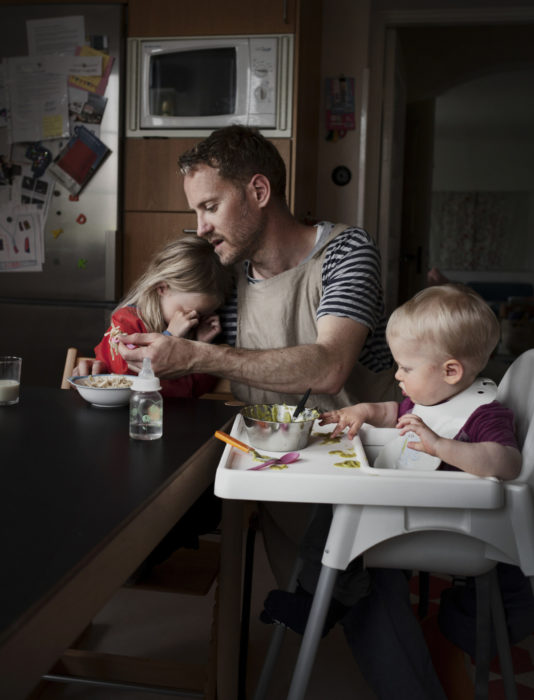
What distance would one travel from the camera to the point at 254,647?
187cm

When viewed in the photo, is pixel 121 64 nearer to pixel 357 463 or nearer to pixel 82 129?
pixel 82 129

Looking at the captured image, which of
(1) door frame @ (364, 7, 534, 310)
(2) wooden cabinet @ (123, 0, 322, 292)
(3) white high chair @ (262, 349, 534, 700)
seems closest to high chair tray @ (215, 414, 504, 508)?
(3) white high chair @ (262, 349, 534, 700)

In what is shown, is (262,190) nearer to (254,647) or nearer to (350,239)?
(350,239)

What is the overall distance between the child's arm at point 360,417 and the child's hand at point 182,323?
0.56m

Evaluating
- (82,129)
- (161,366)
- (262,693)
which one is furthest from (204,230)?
(82,129)

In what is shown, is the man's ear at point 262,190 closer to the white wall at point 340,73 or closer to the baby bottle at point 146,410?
the baby bottle at point 146,410

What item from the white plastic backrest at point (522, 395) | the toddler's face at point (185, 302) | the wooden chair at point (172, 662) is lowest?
the wooden chair at point (172, 662)

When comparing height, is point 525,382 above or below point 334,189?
below

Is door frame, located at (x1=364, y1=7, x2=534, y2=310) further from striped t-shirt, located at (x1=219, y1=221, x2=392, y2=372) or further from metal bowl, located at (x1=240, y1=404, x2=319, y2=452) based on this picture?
metal bowl, located at (x1=240, y1=404, x2=319, y2=452)

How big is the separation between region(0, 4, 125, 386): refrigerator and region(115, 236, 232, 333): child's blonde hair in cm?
137

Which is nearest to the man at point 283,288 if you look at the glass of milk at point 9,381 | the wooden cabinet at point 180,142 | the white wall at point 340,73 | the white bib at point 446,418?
the white bib at point 446,418

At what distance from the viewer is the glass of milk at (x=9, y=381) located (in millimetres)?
1378

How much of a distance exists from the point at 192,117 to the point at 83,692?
229 centimetres

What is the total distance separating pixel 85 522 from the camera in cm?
77
